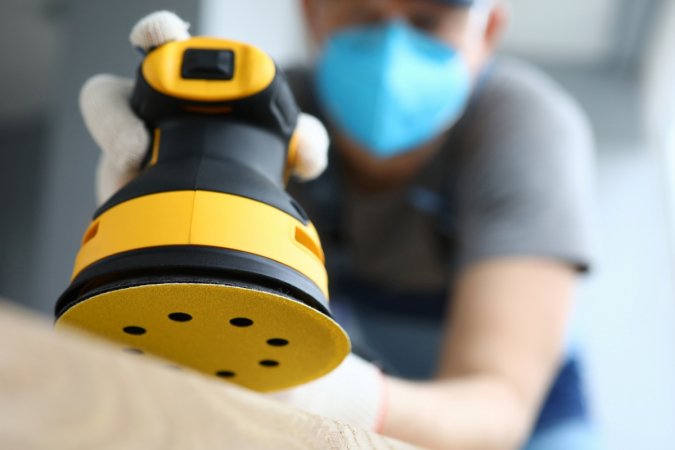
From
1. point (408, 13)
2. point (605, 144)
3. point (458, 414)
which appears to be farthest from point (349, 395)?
point (605, 144)

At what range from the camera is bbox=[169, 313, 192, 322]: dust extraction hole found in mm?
314

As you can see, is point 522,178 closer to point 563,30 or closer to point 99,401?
point 99,401

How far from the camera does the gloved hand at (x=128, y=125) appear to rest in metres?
0.39

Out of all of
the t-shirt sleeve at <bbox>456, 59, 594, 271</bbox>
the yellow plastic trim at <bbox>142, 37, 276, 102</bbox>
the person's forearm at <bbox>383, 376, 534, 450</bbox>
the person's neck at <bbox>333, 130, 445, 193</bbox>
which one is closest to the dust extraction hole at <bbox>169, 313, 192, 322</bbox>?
the yellow plastic trim at <bbox>142, 37, 276, 102</bbox>

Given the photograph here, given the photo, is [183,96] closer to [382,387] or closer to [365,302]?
[382,387]

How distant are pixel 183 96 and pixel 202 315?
0.11 meters

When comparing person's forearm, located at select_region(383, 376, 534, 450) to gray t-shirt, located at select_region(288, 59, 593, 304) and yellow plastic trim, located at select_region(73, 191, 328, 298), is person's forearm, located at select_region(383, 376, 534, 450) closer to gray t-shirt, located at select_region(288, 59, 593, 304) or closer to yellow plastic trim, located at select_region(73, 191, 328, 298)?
gray t-shirt, located at select_region(288, 59, 593, 304)

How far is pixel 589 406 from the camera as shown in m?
1.01

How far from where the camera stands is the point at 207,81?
0.37m

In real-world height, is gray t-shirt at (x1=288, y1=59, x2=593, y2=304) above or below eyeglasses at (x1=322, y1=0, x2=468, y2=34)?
below

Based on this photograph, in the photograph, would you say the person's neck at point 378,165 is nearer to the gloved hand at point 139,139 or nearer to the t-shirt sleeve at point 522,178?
the t-shirt sleeve at point 522,178

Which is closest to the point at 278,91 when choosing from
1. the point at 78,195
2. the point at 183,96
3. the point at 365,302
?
the point at 183,96

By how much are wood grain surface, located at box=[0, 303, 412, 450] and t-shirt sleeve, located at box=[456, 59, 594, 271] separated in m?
0.61

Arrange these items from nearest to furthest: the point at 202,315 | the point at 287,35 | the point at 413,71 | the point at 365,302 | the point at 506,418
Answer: the point at 202,315, the point at 506,418, the point at 413,71, the point at 365,302, the point at 287,35
